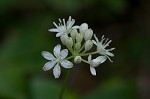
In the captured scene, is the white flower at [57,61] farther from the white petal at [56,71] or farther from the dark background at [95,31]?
the dark background at [95,31]

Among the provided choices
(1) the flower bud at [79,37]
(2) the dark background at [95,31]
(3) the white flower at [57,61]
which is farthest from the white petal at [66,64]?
(2) the dark background at [95,31]

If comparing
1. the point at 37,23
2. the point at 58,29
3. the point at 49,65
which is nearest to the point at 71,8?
the point at 37,23

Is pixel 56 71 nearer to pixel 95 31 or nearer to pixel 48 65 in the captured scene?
pixel 48 65

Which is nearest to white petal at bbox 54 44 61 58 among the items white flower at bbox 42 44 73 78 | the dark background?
white flower at bbox 42 44 73 78

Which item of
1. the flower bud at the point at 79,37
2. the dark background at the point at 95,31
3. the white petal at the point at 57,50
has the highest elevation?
the dark background at the point at 95,31

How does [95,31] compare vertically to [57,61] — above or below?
above

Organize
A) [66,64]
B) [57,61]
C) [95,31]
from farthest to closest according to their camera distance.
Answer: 1. [95,31]
2. [57,61]
3. [66,64]

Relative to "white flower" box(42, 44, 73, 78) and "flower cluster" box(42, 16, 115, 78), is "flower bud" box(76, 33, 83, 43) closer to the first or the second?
"flower cluster" box(42, 16, 115, 78)

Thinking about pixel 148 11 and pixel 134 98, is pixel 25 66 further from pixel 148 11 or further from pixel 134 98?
pixel 148 11

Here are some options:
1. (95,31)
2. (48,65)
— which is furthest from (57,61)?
(95,31)
